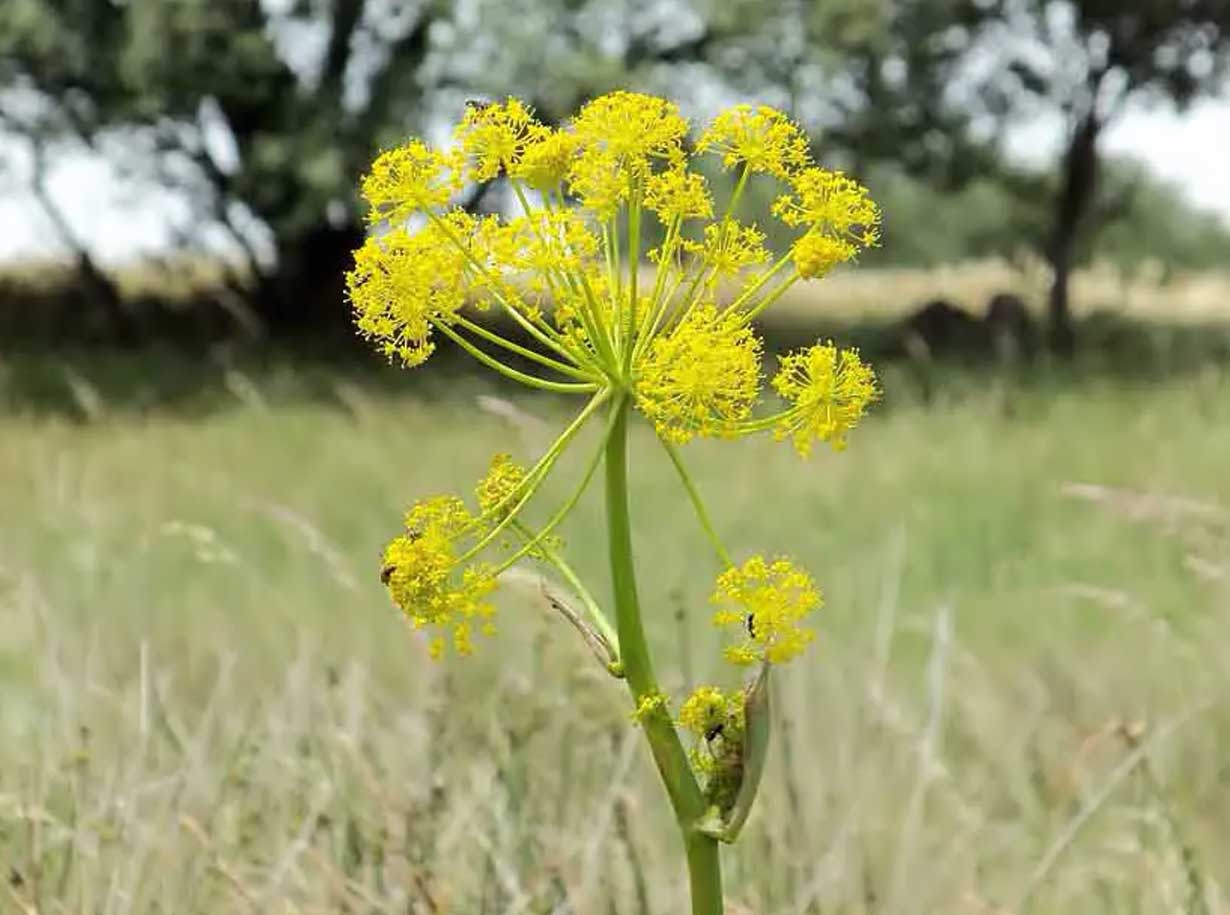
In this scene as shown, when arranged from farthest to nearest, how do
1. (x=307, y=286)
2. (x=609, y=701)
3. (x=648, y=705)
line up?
(x=307, y=286) → (x=609, y=701) → (x=648, y=705)

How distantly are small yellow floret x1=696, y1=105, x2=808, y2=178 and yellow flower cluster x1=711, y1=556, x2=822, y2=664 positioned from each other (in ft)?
1.05

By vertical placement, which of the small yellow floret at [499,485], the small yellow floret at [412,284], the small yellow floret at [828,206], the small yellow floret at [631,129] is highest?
the small yellow floret at [631,129]

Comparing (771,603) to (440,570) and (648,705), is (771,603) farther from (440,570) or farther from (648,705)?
(440,570)

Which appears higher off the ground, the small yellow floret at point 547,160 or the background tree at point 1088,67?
the background tree at point 1088,67

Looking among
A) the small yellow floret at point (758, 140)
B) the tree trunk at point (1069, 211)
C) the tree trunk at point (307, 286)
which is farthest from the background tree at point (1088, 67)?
the small yellow floret at point (758, 140)

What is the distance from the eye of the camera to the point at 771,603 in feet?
3.61

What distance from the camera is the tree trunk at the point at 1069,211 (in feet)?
66.4

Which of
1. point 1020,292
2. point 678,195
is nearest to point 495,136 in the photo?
point 678,195

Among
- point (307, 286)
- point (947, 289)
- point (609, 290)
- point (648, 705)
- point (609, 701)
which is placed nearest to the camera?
point (648, 705)

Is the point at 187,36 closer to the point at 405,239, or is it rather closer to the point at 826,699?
the point at 826,699

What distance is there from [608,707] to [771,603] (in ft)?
6.71

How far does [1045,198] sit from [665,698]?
73.1 ft

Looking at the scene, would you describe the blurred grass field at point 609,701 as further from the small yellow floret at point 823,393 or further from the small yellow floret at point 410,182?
the small yellow floret at point 410,182

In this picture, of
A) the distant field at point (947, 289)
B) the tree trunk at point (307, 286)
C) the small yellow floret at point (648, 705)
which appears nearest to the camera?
the small yellow floret at point (648, 705)
